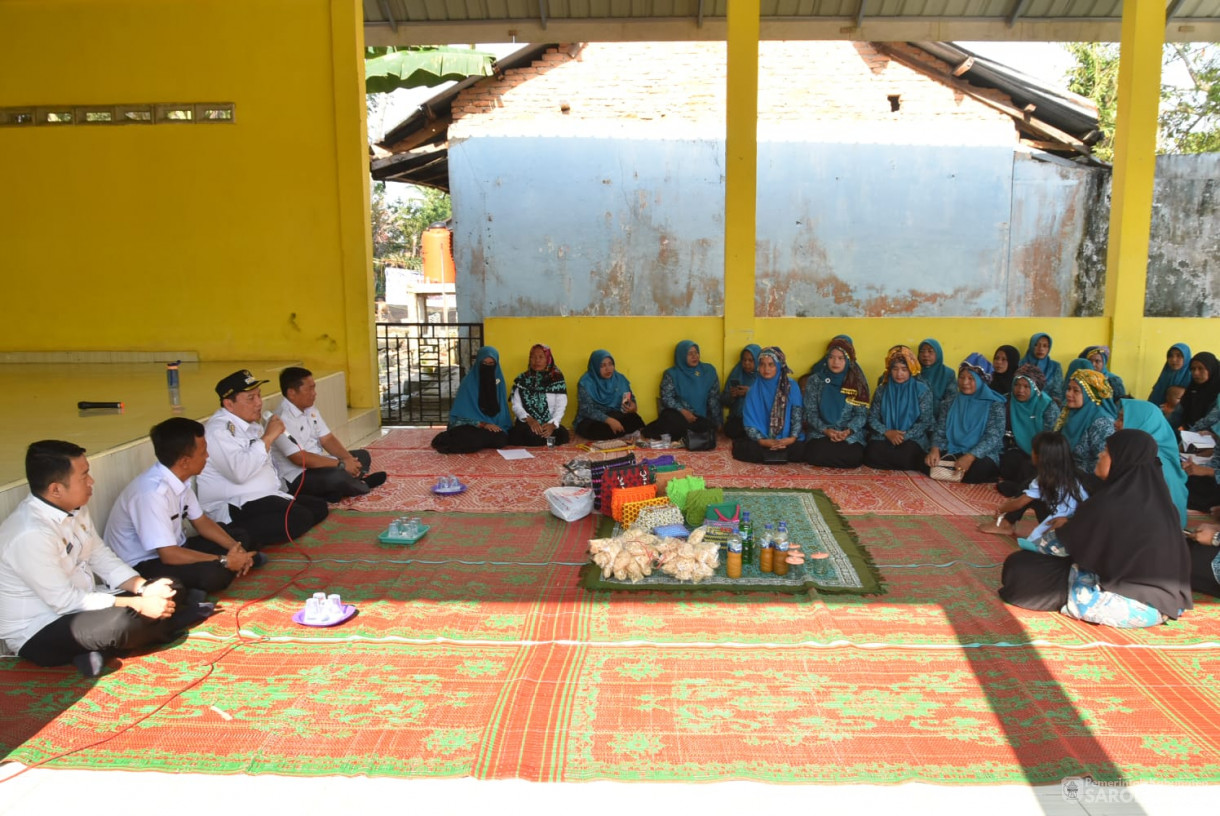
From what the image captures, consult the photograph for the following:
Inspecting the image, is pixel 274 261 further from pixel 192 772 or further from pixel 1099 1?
pixel 1099 1

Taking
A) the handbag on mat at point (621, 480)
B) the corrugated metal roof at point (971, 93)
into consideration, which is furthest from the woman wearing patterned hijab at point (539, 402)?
the corrugated metal roof at point (971, 93)

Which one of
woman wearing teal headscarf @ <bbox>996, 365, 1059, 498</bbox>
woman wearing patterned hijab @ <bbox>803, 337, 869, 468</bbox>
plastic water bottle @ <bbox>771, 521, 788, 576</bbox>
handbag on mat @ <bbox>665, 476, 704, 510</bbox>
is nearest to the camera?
plastic water bottle @ <bbox>771, 521, 788, 576</bbox>

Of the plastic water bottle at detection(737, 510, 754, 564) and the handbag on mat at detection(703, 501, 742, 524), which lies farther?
the handbag on mat at detection(703, 501, 742, 524)

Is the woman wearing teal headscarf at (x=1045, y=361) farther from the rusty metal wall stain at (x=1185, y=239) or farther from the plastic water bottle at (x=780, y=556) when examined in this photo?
the plastic water bottle at (x=780, y=556)

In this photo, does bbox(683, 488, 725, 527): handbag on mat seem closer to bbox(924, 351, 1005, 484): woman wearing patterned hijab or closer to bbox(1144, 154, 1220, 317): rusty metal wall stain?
bbox(924, 351, 1005, 484): woman wearing patterned hijab

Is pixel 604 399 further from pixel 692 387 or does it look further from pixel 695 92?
pixel 695 92

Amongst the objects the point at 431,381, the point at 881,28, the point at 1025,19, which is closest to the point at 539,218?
the point at 431,381

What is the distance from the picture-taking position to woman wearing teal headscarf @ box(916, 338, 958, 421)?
6812 millimetres

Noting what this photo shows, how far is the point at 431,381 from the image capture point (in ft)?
41.1

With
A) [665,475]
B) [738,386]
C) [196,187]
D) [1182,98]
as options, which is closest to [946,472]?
[738,386]

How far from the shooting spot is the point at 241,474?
15.0ft

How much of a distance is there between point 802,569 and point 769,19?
642cm

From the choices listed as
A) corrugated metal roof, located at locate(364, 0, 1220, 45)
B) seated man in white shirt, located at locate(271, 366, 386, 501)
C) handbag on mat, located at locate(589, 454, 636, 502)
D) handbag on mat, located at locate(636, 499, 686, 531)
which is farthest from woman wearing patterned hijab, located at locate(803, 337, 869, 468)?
corrugated metal roof, located at locate(364, 0, 1220, 45)

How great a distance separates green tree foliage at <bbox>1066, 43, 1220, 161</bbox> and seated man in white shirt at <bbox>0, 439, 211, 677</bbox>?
1550 centimetres
